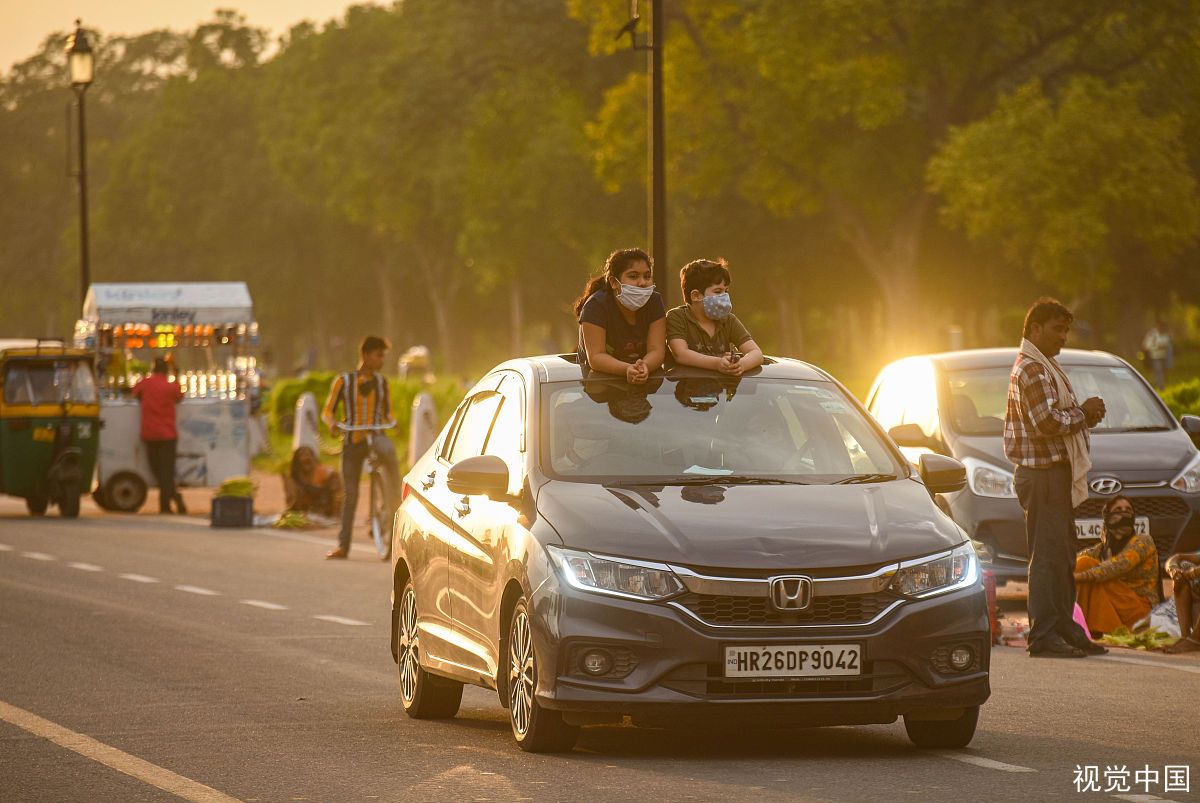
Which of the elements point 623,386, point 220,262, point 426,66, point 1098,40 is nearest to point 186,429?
point 623,386

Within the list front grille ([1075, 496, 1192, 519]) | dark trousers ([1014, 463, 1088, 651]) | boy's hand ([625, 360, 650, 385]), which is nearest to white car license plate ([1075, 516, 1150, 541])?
front grille ([1075, 496, 1192, 519])

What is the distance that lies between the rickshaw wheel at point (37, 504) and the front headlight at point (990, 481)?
631 inches

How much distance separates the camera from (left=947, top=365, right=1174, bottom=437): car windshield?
1681cm

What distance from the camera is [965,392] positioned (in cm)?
1769

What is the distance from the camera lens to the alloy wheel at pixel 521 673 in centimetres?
892

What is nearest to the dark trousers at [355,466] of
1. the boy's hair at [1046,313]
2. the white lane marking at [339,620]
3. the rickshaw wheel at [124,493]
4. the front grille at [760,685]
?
the white lane marking at [339,620]

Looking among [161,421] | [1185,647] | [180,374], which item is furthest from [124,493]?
[1185,647]

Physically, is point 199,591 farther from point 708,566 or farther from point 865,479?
point 708,566

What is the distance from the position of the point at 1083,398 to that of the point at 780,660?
9.06 m

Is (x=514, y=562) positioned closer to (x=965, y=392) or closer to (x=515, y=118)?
(x=965, y=392)

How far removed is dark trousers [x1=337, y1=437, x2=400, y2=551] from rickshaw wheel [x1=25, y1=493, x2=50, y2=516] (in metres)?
8.52

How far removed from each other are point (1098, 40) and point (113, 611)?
127ft

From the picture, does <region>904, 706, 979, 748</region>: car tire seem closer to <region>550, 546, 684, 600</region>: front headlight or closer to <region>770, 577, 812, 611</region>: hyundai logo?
<region>770, 577, 812, 611</region>: hyundai logo

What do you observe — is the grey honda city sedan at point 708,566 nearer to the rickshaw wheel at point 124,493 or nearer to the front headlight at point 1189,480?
the front headlight at point 1189,480
